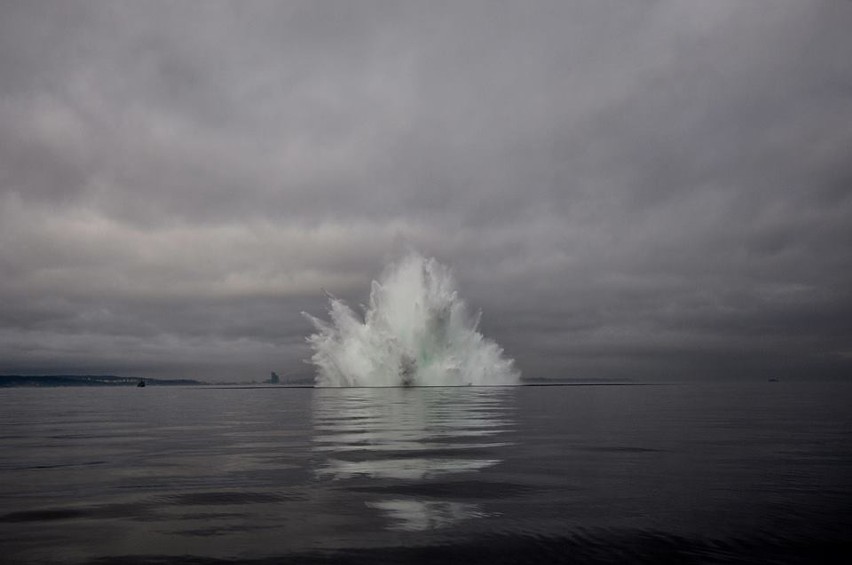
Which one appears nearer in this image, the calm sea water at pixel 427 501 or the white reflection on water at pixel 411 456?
the calm sea water at pixel 427 501

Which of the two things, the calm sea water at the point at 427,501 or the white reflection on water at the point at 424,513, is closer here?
the calm sea water at the point at 427,501

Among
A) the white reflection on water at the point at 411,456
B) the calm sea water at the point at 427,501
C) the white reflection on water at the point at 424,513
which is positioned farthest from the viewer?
the white reflection on water at the point at 411,456

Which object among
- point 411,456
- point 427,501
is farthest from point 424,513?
point 411,456

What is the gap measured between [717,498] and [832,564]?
447 cm

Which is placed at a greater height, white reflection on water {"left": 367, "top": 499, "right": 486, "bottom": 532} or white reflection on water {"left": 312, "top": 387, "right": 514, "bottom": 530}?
white reflection on water {"left": 367, "top": 499, "right": 486, "bottom": 532}

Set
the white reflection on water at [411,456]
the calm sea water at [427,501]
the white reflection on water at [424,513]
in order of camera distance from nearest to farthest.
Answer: the calm sea water at [427,501], the white reflection on water at [424,513], the white reflection on water at [411,456]

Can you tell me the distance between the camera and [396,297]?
112 meters

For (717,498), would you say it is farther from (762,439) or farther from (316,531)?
(762,439)

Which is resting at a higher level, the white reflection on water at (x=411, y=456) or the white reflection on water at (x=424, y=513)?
the white reflection on water at (x=424, y=513)

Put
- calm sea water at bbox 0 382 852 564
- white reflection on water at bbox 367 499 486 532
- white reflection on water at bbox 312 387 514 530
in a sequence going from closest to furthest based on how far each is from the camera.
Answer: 1. calm sea water at bbox 0 382 852 564
2. white reflection on water at bbox 367 499 486 532
3. white reflection on water at bbox 312 387 514 530

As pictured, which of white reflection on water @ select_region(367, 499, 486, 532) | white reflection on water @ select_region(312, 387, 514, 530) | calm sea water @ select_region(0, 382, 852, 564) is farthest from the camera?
white reflection on water @ select_region(312, 387, 514, 530)

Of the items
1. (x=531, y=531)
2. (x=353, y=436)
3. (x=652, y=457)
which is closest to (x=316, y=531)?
(x=531, y=531)

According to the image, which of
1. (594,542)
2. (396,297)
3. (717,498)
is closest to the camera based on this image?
(594,542)

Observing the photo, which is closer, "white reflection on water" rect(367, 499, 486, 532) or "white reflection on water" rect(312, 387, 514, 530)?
"white reflection on water" rect(367, 499, 486, 532)
